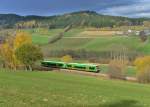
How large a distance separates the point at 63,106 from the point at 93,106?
5.78 ft

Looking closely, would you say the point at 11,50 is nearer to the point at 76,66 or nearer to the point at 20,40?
the point at 20,40

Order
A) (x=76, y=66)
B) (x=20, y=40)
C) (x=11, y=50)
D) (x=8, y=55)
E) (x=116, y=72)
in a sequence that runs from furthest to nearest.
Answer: (x=11, y=50), (x=8, y=55), (x=20, y=40), (x=76, y=66), (x=116, y=72)

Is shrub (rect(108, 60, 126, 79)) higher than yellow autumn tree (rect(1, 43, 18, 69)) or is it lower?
lower

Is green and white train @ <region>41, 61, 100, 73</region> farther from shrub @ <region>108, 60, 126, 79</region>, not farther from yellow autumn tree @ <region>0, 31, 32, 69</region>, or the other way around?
yellow autumn tree @ <region>0, 31, 32, 69</region>

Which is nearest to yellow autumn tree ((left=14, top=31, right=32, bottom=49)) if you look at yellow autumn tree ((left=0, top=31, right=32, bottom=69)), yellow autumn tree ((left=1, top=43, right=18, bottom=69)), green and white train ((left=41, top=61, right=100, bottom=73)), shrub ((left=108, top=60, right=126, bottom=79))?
yellow autumn tree ((left=0, top=31, right=32, bottom=69))

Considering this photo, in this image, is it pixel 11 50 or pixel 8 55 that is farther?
pixel 11 50

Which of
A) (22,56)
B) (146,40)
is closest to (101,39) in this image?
(146,40)

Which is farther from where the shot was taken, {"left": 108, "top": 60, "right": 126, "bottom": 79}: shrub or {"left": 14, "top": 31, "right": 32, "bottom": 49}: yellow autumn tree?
{"left": 14, "top": 31, "right": 32, "bottom": 49}: yellow autumn tree

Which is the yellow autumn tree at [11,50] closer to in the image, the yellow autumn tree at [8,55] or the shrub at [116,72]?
the yellow autumn tree at [8,55]

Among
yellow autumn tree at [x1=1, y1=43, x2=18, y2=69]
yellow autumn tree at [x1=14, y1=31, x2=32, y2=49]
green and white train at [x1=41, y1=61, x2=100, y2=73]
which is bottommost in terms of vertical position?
green and white train at [x1=41, y1=61, x2=100, y2=73]

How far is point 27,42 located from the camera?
363 ft

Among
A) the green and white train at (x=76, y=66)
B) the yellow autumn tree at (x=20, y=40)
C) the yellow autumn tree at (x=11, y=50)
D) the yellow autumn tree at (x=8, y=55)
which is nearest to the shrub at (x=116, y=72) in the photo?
the green and white train at (x=76, y=66)

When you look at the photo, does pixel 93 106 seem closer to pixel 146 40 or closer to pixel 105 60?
pixel 105 60

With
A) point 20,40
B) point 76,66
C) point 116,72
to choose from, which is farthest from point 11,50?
point 116,72
